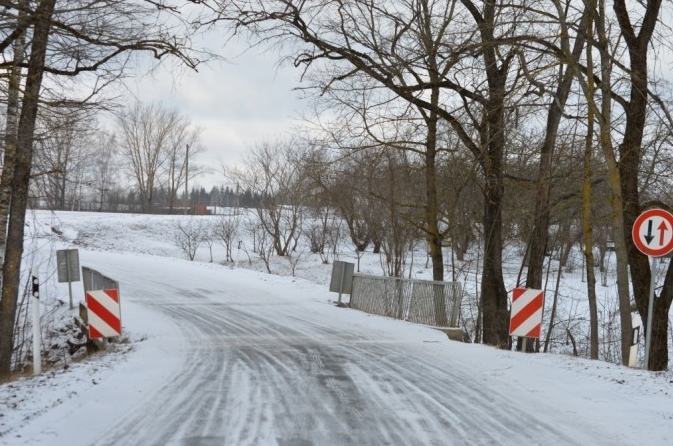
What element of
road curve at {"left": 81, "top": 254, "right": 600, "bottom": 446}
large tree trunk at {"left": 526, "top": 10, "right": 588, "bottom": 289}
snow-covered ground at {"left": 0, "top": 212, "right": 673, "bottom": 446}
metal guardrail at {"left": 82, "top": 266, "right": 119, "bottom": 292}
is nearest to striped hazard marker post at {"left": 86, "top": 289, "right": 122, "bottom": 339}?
snow-covered ground at {"left": 0, "top": 212, "right": 673, "bottom": 446}

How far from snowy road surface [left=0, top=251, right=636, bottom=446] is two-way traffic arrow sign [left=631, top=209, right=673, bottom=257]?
3.20 m

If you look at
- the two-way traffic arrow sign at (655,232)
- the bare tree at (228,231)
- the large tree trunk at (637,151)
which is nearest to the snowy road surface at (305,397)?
the two-way traffic arrow sign at (655,232)

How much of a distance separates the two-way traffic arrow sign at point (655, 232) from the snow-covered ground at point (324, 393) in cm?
187

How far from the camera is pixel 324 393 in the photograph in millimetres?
7203

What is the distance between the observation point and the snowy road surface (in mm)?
5523

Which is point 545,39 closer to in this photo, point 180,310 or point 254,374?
point 254,374

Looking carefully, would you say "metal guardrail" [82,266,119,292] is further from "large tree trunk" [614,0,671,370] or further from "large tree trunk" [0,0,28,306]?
"large tree trunk" [614,0,671,370]

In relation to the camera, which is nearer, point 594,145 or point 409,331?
point 409,331

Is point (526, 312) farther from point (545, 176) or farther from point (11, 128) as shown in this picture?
point (11, 128)

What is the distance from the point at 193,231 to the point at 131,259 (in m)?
20.8

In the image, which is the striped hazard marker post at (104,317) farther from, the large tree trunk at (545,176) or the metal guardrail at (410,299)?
the large tree trunk at (545,176)

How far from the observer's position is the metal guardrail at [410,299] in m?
14.3

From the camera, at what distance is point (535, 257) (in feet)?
59.3

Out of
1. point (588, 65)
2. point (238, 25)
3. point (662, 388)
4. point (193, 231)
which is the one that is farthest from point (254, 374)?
point (193, 231)
